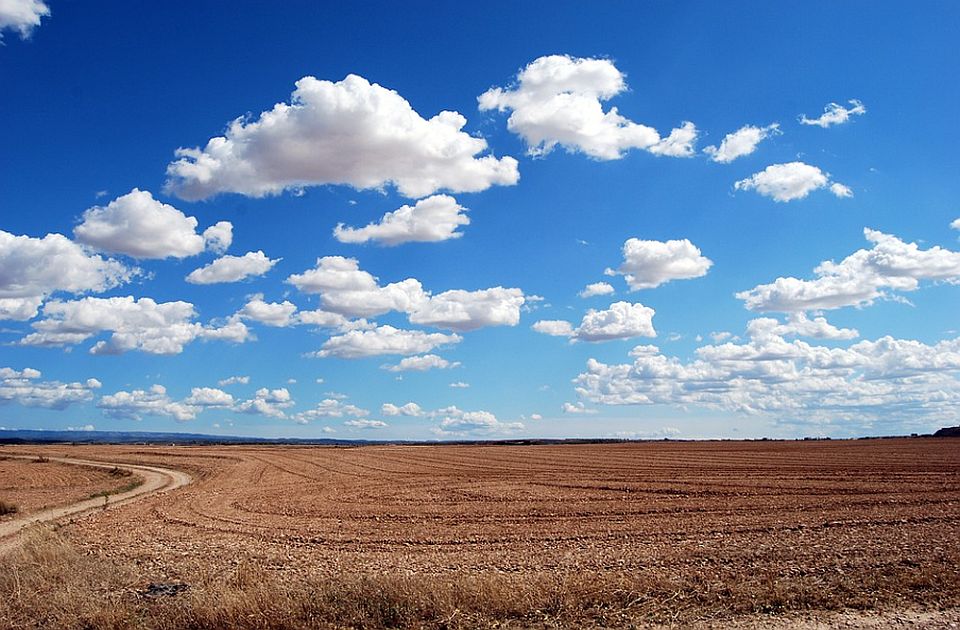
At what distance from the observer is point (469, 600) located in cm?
1101

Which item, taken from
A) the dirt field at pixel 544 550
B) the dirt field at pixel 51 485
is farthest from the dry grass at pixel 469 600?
the dirt field at pixel 51 485

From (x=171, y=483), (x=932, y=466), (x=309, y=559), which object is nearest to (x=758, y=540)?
(x=309, y=559)

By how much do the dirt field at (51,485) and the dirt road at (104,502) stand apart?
0.86 meters

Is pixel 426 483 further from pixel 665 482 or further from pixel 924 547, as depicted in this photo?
pixel 924 547

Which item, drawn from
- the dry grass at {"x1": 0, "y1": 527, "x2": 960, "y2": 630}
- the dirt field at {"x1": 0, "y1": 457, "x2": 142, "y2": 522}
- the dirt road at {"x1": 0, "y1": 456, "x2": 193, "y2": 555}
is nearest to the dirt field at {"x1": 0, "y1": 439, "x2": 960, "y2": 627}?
the dry grass at {"x1": 0, "y1": 527, "x2": 960, "y2": 630}

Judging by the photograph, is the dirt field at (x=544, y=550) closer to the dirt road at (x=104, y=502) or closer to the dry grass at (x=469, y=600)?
the dry grass at (x=469, y=600)

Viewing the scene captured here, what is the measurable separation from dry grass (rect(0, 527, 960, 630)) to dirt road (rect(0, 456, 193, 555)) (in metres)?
10.0

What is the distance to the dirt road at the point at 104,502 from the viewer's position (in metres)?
23.8

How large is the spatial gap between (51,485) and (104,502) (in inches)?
541

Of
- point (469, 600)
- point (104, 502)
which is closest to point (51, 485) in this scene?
point (104, 502)

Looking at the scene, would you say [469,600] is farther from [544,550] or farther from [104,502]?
[104,502]

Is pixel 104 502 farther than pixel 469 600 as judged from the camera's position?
Yes

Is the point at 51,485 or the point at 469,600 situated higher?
the point at 469,600

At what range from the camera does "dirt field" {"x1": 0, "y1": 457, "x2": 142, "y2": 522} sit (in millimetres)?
33531
